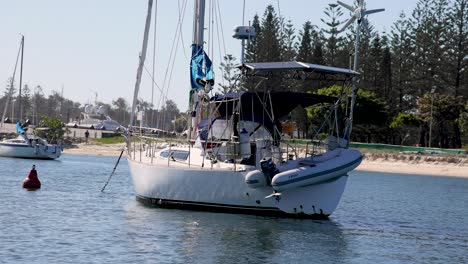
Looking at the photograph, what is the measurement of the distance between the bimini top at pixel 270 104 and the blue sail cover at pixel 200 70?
3.45m

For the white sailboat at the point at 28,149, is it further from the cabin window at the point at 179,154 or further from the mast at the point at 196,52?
the cabin window at the point at 179,154

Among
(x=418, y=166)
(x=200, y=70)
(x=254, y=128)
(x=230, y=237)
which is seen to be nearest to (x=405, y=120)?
(x=418, y=166)

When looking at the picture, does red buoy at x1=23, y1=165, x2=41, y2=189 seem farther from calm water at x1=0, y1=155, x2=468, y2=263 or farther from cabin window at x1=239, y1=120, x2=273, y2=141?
cabin window at x1=239, y1=120, x2=273, y2=141

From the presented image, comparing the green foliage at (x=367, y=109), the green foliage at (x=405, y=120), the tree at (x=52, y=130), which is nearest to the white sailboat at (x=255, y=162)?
the green foliage at (x=367, y=109)

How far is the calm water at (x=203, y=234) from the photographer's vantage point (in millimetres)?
25500

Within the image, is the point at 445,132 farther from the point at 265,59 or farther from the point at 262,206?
the point at 262,206

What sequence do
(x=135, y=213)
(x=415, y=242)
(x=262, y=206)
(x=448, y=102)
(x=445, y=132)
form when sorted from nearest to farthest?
1. (x=415, y=242)
2. (x=262, y=206)
3. (x=135, y=213)
4. (x=448, y=102)
5. (x=445, y=132)

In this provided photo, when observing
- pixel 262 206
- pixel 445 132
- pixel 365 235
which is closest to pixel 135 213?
pixel 262 206

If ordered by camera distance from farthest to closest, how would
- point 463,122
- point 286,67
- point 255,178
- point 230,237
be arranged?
point 463,122, point 286,67, point 255,178, point 230,237

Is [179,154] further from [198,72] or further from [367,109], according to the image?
[367,109]

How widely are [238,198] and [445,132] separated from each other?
8595 centimetres

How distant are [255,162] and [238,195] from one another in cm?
137

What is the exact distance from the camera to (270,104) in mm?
33219

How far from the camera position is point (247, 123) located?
33.8 meters
